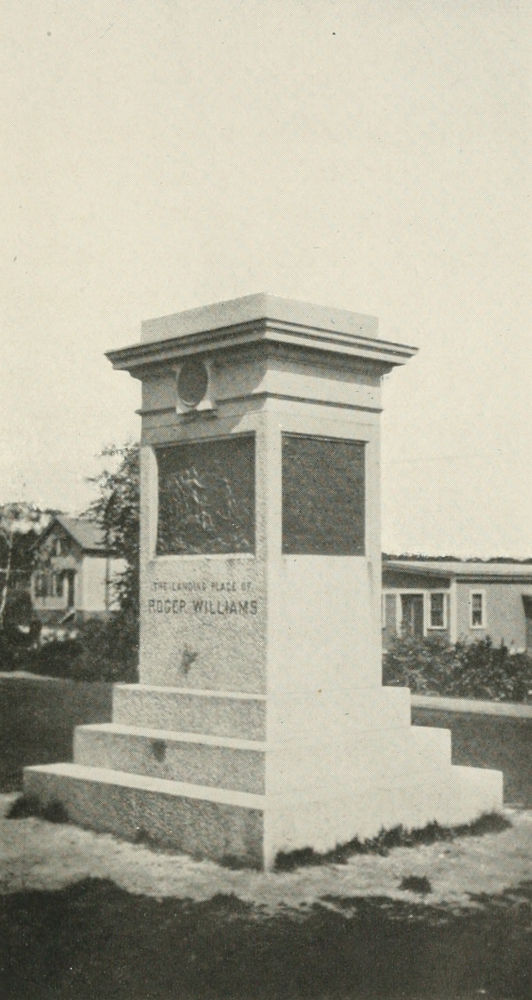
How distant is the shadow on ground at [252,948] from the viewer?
4.91 meters

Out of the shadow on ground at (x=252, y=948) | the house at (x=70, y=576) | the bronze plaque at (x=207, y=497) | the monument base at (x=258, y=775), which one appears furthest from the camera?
the house at (x=70, y=576)

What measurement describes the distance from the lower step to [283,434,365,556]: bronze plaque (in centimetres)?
178

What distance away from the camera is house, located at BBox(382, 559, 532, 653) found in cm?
3425

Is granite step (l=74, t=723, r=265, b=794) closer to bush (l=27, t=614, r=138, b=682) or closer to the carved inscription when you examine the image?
the carved inscription

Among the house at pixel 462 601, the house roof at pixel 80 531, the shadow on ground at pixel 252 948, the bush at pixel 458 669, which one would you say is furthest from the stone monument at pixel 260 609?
the house roof at pixel 80 531

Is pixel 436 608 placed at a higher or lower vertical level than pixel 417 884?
higher

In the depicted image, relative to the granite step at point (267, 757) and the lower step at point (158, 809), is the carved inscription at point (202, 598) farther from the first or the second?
the lower step at point (158, 809)

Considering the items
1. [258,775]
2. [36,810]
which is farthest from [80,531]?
[258,775]

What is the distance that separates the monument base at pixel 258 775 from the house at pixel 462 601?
1018 inches

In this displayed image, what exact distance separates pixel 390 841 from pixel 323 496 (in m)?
2.36

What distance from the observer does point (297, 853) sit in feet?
22.7

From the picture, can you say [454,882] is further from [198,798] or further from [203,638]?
[203,638]

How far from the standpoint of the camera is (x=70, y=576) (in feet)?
179

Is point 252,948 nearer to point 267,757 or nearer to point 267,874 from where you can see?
point 267,874
